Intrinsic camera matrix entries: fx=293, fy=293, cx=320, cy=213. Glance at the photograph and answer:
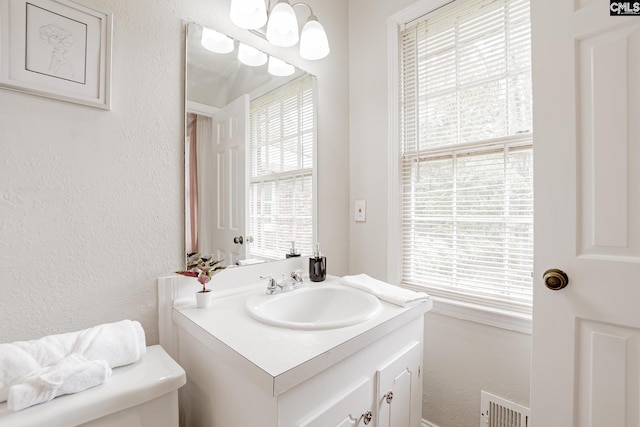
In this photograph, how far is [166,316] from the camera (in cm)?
101

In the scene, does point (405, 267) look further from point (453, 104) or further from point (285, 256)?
point (453, 104)

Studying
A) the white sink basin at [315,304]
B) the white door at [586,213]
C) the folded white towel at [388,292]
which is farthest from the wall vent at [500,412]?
Result: the white sink basin at [315,304]

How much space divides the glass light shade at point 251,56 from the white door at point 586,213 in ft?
3.41

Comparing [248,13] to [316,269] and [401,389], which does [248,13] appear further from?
[401,389]

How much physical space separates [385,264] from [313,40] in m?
1.16

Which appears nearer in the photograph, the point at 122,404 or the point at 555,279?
the point at 122,404

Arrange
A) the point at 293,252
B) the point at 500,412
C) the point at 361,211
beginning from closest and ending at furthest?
the point at 500,412 → the point at 293,252 → the point at 361,211

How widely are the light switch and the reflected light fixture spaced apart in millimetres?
790

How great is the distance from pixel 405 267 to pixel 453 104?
2.78 feet

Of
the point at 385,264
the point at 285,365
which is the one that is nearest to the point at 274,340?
the point at 285,365

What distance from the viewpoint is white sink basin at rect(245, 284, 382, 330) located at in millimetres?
1065

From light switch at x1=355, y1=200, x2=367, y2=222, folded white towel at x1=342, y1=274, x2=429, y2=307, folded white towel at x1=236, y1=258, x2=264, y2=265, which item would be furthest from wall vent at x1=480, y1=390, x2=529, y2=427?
folded white towel at x1=236, y1=258, x2=264, y2=265

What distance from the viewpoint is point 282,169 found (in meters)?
1.43

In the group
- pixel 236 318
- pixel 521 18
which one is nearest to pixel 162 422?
pixel 236 318
